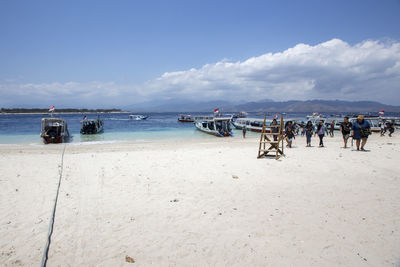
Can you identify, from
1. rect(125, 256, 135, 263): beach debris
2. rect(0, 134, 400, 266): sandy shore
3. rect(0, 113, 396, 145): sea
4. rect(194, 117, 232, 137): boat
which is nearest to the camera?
rect(125, 256, 135, 263): beach debris

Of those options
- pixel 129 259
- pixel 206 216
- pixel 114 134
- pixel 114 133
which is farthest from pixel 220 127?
pixel 129 259

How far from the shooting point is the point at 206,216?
478 cm

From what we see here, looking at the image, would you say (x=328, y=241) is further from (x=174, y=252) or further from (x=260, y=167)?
(x=260, y=167)

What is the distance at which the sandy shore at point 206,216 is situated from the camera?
11.6 feet

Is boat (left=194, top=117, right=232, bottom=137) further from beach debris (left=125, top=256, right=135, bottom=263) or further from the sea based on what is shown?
beach debris (left=125, top=256, right=135, bottom=263)

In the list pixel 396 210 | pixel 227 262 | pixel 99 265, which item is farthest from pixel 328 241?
pixel 99 265

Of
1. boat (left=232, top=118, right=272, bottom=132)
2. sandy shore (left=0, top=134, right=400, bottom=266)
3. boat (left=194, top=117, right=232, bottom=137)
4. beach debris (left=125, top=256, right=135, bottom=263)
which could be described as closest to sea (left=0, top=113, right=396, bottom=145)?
boat (left=194, top=117, right=232, bottom=137)

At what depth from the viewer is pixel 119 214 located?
16.1 feet

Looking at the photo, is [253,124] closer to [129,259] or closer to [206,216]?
[206,216]

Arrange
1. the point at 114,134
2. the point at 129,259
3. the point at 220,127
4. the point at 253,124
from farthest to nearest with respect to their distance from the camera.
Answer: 1. the point at 253,124
2. the point at 114,134
3. the point at 220,127
4. the point at 129,259

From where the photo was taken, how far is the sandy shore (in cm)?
352

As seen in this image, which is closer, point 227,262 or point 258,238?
point 227,262

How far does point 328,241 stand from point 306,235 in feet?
1.09

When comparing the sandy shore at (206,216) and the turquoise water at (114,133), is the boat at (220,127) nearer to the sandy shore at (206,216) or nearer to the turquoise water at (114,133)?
the turquoise water at (114,133)
